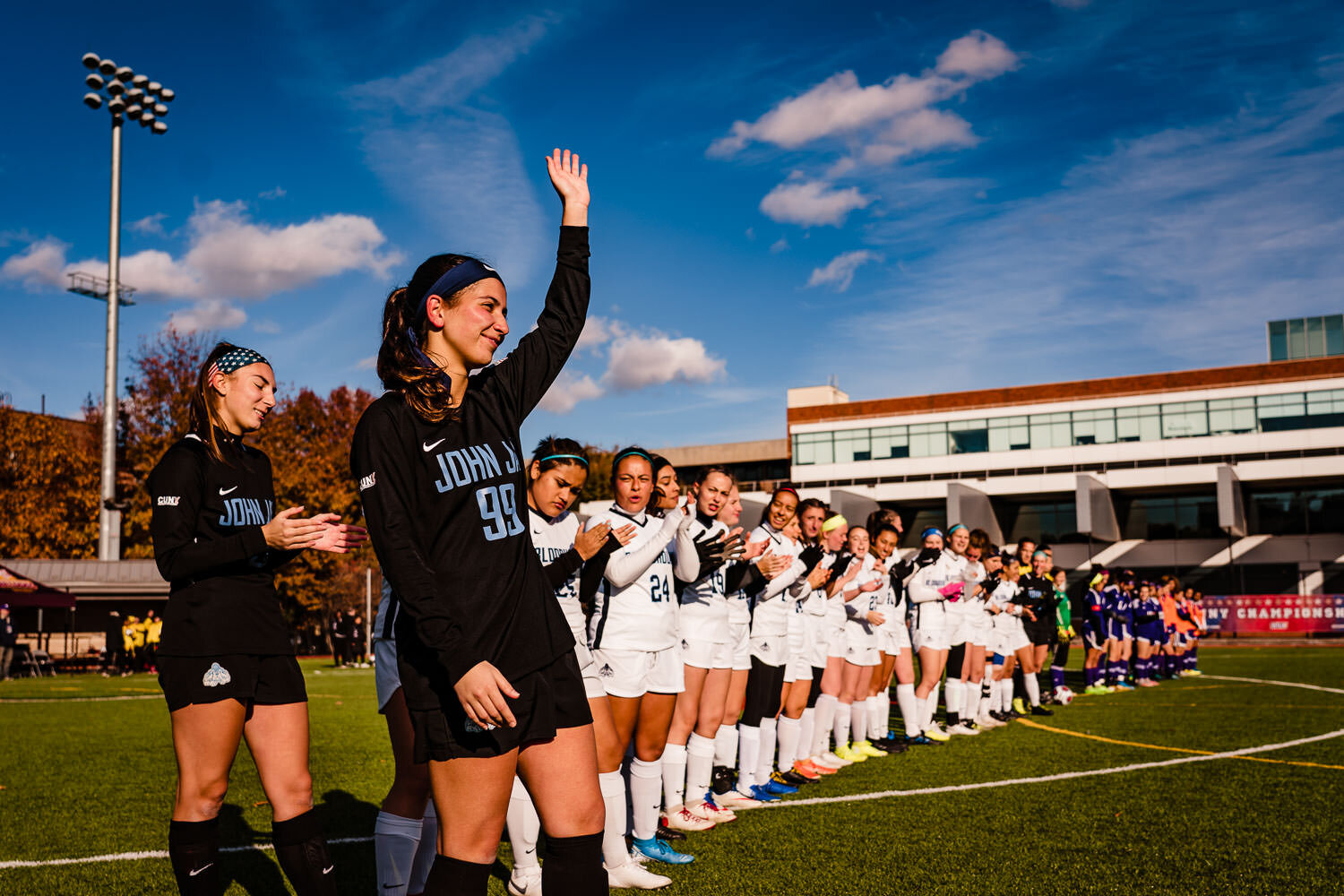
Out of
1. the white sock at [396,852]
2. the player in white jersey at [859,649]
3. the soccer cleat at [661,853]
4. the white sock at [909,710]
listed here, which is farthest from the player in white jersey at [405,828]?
the white sock at [909,710]

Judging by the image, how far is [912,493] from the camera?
6131cm

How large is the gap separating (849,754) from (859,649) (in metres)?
1.04

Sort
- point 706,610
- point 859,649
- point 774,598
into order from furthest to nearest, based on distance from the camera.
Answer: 1. point 859,649
2. point 774,598
3. point 706,610

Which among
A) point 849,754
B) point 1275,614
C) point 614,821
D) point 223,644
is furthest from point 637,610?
point 1275,614

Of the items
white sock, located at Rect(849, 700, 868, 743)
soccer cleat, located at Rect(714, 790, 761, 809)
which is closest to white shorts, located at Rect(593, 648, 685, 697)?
soccer cleat, located at Rect(714, 790, 761, 809)

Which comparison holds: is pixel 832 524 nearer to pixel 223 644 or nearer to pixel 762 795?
pixel 762 795

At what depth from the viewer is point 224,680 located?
368 centimetres

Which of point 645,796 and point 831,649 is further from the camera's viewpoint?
point 831,649

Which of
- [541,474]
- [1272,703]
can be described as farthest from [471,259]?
[1272,703]

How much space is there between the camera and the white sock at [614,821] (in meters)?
5.17

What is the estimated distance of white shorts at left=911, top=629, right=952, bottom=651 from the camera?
1109 centimetres

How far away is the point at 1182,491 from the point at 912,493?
15.0m

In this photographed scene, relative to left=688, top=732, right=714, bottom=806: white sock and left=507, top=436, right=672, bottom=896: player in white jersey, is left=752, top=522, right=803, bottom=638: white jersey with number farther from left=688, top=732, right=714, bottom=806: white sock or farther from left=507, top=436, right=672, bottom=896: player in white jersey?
left=507, top=436, right=672, bottom=896: player in white jersey

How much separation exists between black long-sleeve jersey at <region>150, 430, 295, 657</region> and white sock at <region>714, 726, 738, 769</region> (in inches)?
164
